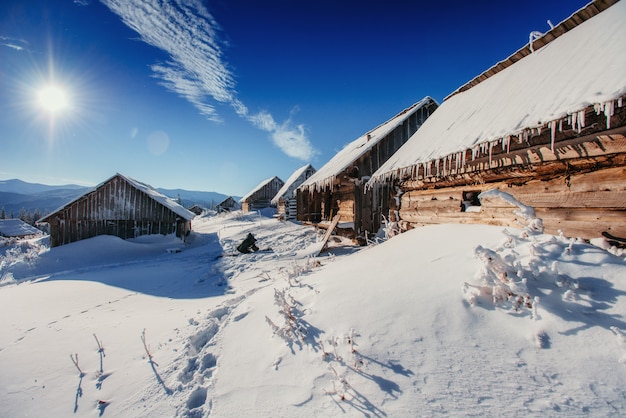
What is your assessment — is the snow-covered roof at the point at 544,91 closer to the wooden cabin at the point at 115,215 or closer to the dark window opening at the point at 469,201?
the dark window opening at the point at 469,201

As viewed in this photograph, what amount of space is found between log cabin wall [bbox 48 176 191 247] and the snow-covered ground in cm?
1290

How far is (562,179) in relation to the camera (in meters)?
3.82

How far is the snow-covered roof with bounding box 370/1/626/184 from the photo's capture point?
332 cm

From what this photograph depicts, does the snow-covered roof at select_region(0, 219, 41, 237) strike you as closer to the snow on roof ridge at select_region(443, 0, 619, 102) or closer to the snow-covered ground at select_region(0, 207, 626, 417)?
the snow-covered ground at select_region(0, 207, 626, 417)

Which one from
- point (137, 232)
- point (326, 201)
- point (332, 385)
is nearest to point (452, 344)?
point (332, 385)

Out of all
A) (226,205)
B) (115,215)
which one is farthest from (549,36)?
(226,205)

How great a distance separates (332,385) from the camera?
2160 millimetres

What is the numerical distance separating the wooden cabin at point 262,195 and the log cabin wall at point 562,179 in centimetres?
3128

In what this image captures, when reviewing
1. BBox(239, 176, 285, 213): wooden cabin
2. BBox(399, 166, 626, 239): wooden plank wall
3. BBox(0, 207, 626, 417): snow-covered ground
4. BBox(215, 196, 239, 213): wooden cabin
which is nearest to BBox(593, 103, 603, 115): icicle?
BBox(399, 166, 626, 239): wooden plank wall

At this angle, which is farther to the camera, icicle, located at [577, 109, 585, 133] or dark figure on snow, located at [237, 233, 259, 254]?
dark figure on snow, located at [237, 233, 259, 254]

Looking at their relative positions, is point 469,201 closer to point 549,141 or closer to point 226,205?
point 549,141

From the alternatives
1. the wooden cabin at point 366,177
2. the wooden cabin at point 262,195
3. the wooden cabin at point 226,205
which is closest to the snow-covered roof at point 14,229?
the wooden cabin at point 226,205

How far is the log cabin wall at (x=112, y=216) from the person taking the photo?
14719 mm

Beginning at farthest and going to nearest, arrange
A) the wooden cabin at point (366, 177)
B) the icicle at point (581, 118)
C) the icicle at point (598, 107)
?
the wooden cabin at point (366, 177)
the icicle at point (581, 118)
the icicle at point (598, 107)
